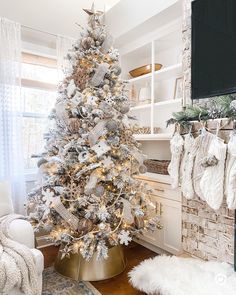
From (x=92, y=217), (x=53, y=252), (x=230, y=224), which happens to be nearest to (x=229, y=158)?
(x=230, y=224)

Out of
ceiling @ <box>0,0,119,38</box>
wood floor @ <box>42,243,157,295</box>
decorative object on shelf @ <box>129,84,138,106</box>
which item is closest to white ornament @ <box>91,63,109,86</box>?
ceiling @ <box>0,0,119,38</box>

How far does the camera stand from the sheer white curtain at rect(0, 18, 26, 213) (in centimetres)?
261

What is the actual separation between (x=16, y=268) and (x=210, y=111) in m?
1.74

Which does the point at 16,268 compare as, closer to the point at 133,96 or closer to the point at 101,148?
the point at 101,148

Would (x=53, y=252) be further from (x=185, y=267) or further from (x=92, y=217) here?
(x=185, y=267)

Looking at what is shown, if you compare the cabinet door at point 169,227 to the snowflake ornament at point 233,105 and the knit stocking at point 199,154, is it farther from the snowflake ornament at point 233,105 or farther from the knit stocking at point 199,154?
the snowflake ornament at point 233,105

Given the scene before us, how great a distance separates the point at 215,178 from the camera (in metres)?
1.81

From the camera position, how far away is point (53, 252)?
272cm

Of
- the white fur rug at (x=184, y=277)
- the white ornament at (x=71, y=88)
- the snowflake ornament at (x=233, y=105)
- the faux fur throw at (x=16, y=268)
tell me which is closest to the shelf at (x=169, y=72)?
the snowflake ornament at (x=233, y=105)

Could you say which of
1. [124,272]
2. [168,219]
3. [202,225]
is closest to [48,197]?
[124,272]

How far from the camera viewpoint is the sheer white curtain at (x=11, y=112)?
2605 millimetres

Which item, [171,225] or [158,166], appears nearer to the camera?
[171,225]

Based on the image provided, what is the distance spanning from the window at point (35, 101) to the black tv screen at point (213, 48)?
5.64 feet

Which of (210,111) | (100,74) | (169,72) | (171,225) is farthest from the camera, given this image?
(169,72)
